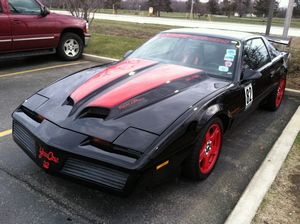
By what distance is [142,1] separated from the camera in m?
67.4

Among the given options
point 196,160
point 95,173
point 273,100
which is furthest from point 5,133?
point 273,100

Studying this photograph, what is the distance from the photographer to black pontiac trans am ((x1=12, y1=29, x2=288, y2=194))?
8.99 feet

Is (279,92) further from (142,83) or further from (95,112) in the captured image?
(95,112)

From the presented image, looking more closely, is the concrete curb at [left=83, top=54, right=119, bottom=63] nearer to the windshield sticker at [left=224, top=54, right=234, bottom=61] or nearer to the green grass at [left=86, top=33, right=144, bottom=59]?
the green grass at [left=86, top=33, right=144, bottom=59]

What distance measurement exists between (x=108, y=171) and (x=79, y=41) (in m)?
7.33

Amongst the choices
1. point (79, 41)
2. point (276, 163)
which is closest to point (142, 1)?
point (79, 41)

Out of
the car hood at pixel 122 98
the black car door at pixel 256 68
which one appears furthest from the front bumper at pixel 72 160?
the black car door at pixel 256 68

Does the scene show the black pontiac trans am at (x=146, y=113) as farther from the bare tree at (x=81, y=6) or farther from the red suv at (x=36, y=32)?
the bare tree at (x=81, y=6)

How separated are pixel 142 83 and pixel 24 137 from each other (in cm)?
123

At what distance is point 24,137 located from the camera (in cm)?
326

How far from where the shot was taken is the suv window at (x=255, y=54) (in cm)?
457

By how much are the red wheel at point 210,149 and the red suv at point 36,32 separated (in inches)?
235

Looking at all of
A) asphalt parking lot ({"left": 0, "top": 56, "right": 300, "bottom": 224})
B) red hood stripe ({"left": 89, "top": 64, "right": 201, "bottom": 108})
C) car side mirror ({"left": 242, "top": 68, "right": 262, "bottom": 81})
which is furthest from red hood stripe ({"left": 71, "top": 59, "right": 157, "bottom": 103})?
car side mirror ({"left": 242, "top": 68, "right": 262, "bottom": 81})

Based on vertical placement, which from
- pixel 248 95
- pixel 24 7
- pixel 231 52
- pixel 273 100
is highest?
pixel 24 7
